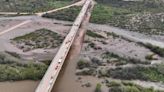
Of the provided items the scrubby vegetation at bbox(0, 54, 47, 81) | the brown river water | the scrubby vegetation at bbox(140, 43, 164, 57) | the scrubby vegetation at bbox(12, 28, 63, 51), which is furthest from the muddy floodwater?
the scrubby vegetation at bbox(140, 43, 164, 57)

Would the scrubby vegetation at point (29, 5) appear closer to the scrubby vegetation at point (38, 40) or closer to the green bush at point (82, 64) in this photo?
the scrubby vegetation at point (38, 40)

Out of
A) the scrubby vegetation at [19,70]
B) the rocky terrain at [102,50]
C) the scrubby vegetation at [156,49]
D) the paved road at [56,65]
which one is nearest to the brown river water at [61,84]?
the rocky terrain at [102,50]

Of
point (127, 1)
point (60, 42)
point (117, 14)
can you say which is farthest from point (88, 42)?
point (127, 1)

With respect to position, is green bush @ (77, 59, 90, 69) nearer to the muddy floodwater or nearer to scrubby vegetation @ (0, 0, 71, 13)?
the muddy floodwater

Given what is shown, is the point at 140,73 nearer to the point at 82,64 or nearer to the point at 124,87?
the point at 124,87

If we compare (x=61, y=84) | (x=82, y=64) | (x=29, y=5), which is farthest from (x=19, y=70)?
(x=29, y=5)

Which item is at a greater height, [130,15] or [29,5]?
[130,15]

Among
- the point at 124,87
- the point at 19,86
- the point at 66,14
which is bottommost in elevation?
the point at 66,14
